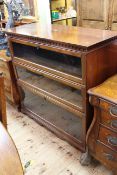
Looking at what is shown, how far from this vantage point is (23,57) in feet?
6.27

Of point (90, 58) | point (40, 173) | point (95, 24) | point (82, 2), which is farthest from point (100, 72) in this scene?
point (82, 2)

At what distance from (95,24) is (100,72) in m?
1.08

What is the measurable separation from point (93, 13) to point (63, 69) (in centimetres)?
104

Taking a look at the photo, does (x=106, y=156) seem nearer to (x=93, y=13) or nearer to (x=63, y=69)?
(x=63, y=69)

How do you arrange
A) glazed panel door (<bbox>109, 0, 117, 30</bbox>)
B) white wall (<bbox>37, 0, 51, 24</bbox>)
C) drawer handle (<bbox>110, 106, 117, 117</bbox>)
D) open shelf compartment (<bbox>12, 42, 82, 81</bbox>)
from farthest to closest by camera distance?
white wall (<bbox>37, 0, 51, 24</bbox>), glazed panel door (<bbox>109, 0, 117, 30</bbox>), open shelf compartment (<bbox>12, 42, 82, 81</bbox>), drawer handle (<bbox>110, 106, 117, 117</bbox>)

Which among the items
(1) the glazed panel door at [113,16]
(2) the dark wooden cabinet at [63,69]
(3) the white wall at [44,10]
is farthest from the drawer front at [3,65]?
(3) the white wall at [44,10]

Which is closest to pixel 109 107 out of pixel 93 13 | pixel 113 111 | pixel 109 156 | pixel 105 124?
pixel 113 111

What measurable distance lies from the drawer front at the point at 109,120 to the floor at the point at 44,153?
0.48m

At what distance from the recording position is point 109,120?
126 centimetres

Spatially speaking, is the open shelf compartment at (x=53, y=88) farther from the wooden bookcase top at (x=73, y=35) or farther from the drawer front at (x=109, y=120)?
the wooden bookcase top at (x=73, y=35)

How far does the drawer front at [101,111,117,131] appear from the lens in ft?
4.04

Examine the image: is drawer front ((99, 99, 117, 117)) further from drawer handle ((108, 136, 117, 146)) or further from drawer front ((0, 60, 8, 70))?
drawer front ((0, 60, 8, 70))

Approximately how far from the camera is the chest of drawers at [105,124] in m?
1.22

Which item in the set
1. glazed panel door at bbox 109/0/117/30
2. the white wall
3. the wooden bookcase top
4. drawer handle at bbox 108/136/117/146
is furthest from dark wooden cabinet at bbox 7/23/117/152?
the white wall
